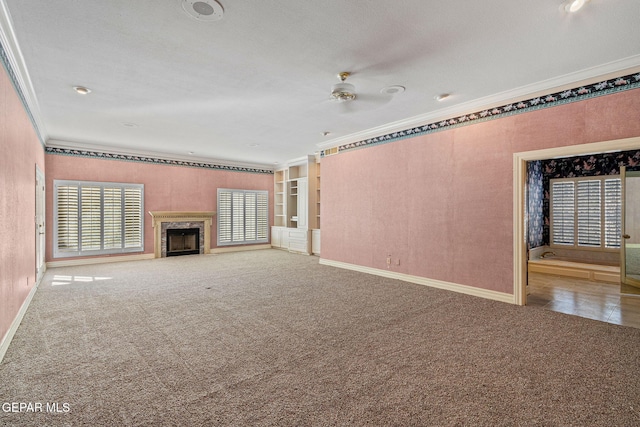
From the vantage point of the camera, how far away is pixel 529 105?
12.9 feet

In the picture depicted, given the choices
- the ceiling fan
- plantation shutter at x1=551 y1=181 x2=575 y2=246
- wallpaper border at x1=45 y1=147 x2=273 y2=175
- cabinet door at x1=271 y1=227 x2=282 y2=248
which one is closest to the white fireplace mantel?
wallpaper border at x1=45 y1=147 x2=273 y2=175

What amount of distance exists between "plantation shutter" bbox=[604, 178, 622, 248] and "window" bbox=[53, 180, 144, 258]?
10.4m

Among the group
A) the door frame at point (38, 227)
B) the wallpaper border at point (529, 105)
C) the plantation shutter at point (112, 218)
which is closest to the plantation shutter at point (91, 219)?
the plantation shutter at point (112, 218)

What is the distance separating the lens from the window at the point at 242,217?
9.26 meters

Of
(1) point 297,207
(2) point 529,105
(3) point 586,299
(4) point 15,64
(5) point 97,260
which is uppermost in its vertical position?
(4) point 15,64

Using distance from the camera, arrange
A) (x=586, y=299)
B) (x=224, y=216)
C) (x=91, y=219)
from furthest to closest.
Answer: (x=224, y=216)
(x=91, y=219)
(x=586, y=299)

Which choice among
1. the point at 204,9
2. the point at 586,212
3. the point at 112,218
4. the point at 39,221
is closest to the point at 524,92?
the point at 204,9

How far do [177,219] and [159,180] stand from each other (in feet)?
3.70

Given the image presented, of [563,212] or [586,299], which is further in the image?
[563,212]

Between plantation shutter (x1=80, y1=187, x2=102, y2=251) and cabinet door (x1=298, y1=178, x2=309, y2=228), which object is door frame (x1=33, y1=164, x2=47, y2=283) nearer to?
plantation shutter (x1=80, y1=187, x2=102, y2=251)

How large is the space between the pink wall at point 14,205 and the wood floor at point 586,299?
19.4 ft

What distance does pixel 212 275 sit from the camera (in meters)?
5.89

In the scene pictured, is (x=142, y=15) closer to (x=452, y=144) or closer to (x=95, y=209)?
(x=452, y=144)

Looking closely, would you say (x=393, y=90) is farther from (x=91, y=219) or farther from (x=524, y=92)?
(x=91, y=219)
